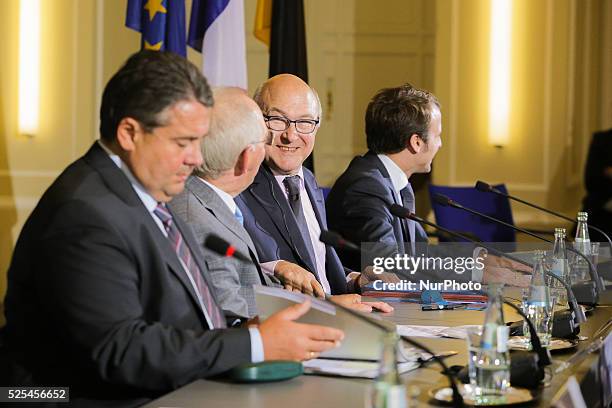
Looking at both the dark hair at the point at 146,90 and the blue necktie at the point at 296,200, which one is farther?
the blue necktie at the point at 296,200

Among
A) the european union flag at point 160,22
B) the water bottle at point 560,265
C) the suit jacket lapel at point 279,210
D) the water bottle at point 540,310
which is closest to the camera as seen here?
the water bottle at point 540,310

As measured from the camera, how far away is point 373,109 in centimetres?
392

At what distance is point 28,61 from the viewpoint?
21.3ft

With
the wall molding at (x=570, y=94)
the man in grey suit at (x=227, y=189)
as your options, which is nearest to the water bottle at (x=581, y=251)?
the man in grey suit at (x=227, y=189)

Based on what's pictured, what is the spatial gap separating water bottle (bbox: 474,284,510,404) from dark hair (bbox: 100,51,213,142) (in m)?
0.72

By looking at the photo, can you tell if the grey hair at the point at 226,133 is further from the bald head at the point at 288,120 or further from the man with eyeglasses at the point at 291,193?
the bald head at the point at 288,120

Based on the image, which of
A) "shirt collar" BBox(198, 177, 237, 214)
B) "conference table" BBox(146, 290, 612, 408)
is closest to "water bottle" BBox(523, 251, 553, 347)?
"conference table" BBox(146, 290, 612, 408)

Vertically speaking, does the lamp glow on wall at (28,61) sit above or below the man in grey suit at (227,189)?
above

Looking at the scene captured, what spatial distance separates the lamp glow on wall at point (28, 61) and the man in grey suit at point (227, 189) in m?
4.27

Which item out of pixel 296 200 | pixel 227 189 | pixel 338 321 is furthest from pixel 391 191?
pixel 338 321

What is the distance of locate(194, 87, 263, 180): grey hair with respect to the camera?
2.53 m

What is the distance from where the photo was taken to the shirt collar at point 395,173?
12.6 ft

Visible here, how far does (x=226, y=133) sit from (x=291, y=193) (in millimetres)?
907

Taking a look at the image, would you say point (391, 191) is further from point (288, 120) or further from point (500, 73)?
point (500, 73)
